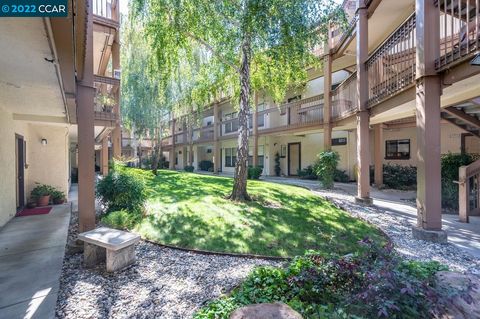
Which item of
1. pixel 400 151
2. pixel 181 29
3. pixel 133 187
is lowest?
pixel 133 187

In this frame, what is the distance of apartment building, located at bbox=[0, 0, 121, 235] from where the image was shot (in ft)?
10.0

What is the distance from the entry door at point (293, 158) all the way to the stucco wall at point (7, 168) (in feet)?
Result: 52.2

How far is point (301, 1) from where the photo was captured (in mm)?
7457

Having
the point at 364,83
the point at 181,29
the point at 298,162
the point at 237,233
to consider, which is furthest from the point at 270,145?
the point at 237,233

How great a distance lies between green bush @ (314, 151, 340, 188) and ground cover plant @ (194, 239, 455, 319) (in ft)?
28.1

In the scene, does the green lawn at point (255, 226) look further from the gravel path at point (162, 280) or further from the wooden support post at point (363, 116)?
the wooden support post at point (363, 116)

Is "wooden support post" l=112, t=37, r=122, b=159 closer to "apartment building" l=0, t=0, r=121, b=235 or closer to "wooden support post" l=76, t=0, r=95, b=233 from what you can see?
"apartment building" l=0, t=0, r=121, b=235

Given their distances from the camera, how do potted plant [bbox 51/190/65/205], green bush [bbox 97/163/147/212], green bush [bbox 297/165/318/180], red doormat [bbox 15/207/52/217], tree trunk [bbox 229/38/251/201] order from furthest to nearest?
green bush [bbox 297/165/318/180] < potted plant [bbox 51/190/65/205] < tree trunk [bbox 229/38/251/201] < red doormat [bbox 15/207/52/217] < green bush [bbox 97/163/147/212]

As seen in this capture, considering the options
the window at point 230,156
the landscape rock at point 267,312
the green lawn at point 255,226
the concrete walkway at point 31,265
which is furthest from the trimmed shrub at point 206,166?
the landscape rock at point 267,312

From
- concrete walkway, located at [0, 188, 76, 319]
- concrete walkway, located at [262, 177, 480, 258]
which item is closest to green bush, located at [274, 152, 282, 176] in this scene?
concrete walkway, located at [262, 177, 480, 258]

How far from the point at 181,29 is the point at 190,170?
19.6 m

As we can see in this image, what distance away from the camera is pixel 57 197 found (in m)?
10.1

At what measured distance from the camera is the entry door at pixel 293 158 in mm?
19511

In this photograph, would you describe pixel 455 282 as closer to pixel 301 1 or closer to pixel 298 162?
pixel 301 1
